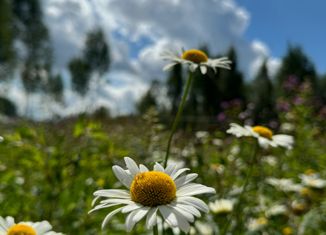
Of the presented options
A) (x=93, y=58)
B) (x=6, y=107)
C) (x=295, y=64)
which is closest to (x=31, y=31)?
(x=93, y=58)

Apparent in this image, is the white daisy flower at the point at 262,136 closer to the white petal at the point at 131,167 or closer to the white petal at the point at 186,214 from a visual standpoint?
the white petal at the point at 131,167

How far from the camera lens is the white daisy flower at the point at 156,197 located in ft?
3.34

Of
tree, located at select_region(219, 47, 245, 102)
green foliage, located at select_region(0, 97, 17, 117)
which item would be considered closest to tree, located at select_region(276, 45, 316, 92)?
tree, located at select_region(219, 47, 245, 102)

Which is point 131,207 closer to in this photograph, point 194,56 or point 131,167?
point 131,167

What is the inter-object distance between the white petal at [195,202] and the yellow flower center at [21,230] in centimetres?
45

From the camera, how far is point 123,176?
4.01 ft

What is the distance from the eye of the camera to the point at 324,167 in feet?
12.5

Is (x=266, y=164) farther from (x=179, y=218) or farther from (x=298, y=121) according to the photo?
(x=179, y=218)

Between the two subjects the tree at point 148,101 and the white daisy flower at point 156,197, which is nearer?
the white daisy flower at point 156,197

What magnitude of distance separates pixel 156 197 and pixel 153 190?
0.9 inches

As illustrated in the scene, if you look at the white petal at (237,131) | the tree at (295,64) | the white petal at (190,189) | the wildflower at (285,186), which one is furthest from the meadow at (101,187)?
the tree at (295,64)

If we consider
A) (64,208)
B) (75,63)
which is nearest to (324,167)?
(64,208)

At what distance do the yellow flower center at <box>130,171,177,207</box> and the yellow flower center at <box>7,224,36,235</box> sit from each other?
1.05 feet

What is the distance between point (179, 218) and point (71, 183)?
1.58m
